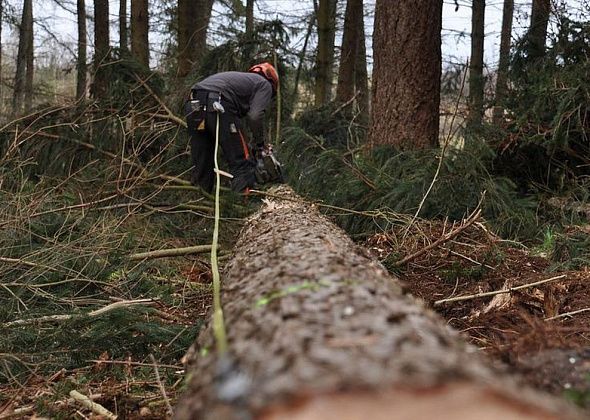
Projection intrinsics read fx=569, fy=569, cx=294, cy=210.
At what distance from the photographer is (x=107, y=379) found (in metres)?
2.76

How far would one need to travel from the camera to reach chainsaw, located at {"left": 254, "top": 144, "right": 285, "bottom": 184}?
5309mm

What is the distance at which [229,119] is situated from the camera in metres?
5.39

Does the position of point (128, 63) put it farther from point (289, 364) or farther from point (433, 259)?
point (289, 364)

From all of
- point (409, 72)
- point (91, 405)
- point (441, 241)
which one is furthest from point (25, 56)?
point (91, 405)

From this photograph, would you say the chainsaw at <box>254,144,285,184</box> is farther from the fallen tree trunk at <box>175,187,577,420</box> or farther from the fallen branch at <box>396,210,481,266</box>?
the fallen tree trunk at <box>175,187,577,420</box>

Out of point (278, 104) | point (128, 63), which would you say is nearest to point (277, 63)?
point (278, 104)

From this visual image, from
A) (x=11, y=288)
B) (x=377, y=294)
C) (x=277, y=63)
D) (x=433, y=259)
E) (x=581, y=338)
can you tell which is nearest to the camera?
(x=377, y=294)

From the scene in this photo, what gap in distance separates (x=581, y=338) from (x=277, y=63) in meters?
5.79

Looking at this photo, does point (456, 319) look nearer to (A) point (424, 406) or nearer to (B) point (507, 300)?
(B) point (507, 300)

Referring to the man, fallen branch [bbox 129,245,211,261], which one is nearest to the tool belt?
the man

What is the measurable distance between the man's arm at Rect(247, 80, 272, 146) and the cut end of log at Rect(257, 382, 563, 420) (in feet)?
15.4

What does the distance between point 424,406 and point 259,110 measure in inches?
190

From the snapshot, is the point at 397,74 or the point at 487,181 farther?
the point at 397,74

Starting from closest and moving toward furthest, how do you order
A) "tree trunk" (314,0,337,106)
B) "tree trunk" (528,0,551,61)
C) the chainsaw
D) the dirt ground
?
the dirt ground
the chainsaw
"tree trunk" (528,0,551,61)
"tree trunk" (314,0,337,106)
